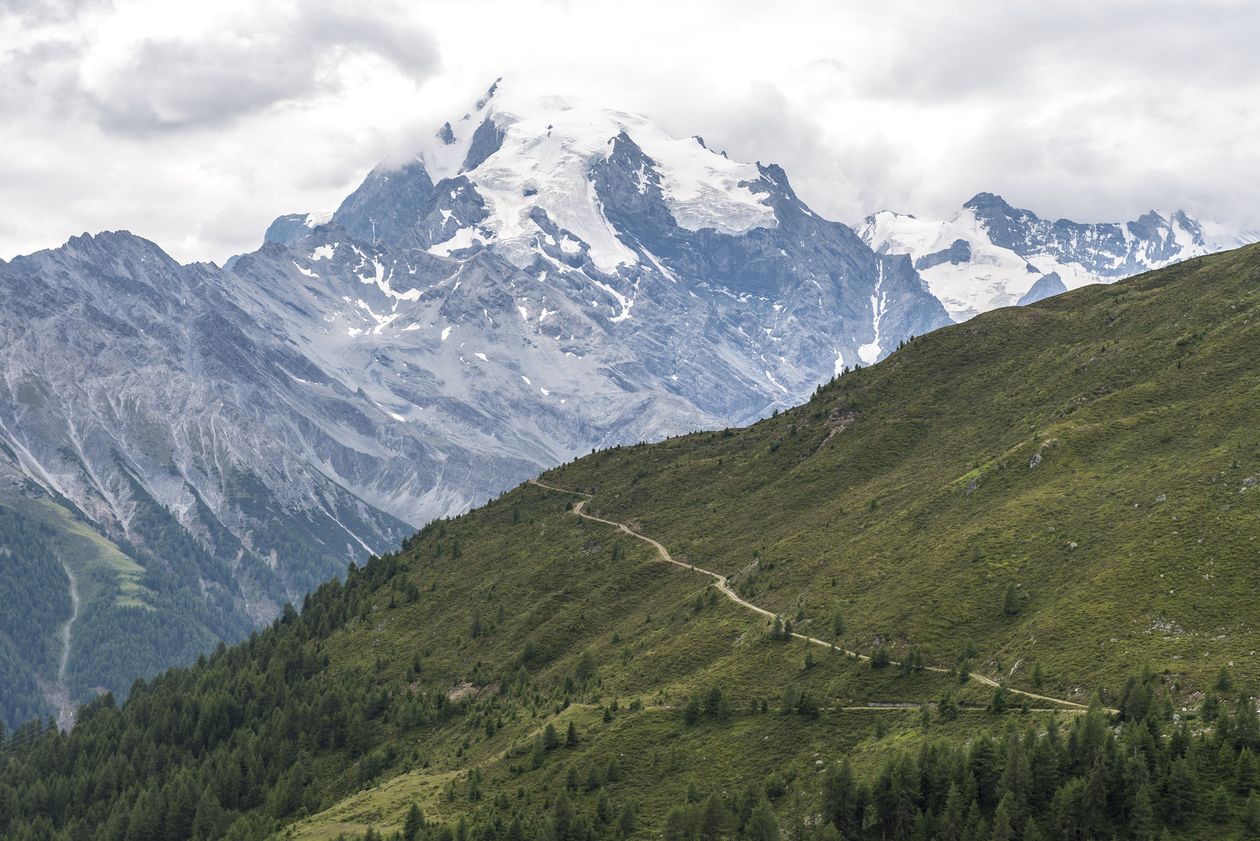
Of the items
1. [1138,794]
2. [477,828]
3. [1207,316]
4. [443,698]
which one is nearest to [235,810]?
[443,698]

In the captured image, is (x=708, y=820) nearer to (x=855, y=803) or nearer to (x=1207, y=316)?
(x=855, y=803)

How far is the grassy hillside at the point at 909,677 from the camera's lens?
9588cm

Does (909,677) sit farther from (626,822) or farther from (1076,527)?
(626,822)

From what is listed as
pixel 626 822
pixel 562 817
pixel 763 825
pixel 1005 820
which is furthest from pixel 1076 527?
pixel 562 817

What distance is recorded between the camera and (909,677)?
125m

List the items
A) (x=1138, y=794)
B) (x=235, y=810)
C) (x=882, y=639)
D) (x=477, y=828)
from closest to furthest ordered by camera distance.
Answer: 1. (x=1138, y=794)
2. (x=477, y=828)
3. (x=882, y=639)
4. (x=235, y=810)

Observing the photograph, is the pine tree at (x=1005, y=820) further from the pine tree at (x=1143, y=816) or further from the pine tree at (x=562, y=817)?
the pine tree at (x=562, y=817)

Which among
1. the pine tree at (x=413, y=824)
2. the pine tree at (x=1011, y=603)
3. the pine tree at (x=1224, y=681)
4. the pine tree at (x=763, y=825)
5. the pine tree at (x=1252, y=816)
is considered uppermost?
the pine tree at (x=1011, y=603)

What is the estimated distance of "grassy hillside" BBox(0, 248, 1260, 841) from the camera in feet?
315

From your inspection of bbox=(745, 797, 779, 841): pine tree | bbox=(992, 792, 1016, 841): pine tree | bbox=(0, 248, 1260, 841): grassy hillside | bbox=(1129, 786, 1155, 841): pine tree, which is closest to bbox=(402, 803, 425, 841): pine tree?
bbox=(0, 248, 1260, 841): grassy hillside

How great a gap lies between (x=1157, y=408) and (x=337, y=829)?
123m

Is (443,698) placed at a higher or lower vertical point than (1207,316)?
lower

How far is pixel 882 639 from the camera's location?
134 m

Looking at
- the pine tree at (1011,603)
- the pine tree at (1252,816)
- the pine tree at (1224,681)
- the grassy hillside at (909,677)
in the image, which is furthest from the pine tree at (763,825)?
the pine tree at (1011,603)
